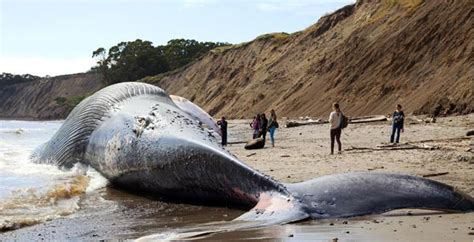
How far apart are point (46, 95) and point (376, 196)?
145 metres

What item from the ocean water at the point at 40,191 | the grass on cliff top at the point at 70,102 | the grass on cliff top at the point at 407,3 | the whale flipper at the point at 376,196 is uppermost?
the grass on cliff top at the point at 407,3

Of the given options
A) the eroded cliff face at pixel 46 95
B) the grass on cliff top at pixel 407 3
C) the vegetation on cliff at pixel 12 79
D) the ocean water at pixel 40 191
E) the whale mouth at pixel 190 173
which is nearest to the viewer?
the whale mouth at pixel 190 173

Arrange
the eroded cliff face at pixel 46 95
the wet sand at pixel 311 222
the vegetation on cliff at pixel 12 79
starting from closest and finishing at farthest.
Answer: the wet sand at pixel 311 222 → the eroded cliff face at pixel 46 95 → the vegetation on cliff at pixel 12 79

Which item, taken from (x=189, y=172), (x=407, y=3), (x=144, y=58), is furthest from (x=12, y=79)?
(x=189, y=172)

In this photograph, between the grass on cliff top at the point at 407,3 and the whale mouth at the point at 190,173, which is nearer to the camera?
the whale mouth at the point at 190,173

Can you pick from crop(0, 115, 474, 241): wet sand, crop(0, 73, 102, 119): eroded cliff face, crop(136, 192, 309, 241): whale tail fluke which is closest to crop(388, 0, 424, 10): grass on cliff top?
crop(0, 115, 474, 241): wet sand

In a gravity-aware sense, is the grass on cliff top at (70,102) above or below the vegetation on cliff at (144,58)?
below

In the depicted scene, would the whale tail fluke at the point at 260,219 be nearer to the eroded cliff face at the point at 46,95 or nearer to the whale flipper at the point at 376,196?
the whale flipper at the point at 376,196

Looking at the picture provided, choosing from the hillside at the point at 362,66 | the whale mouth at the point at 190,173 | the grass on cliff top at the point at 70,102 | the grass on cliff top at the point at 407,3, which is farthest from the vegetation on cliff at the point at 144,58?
the whale mouth at the point at 190,173

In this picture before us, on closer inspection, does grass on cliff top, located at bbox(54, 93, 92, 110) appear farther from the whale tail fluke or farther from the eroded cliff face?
the whale tail fluke

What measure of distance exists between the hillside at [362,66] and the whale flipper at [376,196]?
23.0 meters

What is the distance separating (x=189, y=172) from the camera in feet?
Result: 25.1

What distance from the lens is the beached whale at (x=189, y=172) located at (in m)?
6.22

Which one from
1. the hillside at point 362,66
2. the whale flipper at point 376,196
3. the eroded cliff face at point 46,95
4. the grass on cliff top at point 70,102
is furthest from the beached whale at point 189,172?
the eroded cliff face at point 46,95
